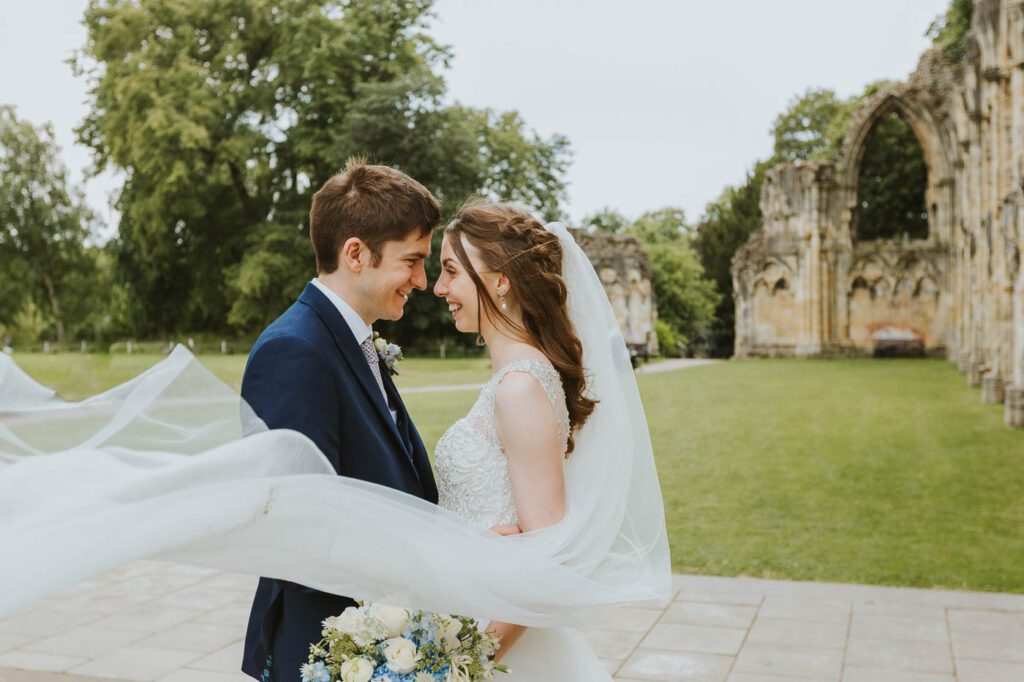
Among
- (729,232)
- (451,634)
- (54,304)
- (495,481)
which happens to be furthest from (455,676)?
(729,232)

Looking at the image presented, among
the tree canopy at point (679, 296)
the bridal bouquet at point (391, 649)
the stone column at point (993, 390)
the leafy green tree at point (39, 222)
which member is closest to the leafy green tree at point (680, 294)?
the tree canopy at point (679, 296)

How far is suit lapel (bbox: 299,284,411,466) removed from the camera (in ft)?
8.98

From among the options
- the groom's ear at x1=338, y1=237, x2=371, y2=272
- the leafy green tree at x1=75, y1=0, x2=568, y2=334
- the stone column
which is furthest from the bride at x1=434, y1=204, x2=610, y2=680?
the leafy green tree at x1=75, y1=0, x2=568, y2=334

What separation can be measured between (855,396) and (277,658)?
22.2 m

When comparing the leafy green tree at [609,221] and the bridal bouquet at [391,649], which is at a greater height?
the leafy green tree at [609,221]

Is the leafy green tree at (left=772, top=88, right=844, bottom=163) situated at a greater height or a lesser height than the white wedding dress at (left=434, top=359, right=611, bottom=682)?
greater

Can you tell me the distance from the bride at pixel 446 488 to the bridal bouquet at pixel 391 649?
0.05 metres

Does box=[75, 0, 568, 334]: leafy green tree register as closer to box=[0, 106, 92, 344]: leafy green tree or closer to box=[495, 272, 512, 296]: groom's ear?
box=[0, 106, 92, 344]: leafy green tree

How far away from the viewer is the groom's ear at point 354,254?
2742 mm

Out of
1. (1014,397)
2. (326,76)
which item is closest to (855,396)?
(1014,397)

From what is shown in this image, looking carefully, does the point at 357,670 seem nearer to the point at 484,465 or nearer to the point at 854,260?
the point at 484,465

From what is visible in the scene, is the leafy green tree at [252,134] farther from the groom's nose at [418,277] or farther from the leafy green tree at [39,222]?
the groom's nose at [418,277]

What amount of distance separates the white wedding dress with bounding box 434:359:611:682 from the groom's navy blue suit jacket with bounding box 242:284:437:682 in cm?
15

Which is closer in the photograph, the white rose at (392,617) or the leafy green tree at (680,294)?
the white rose at (392,617)
